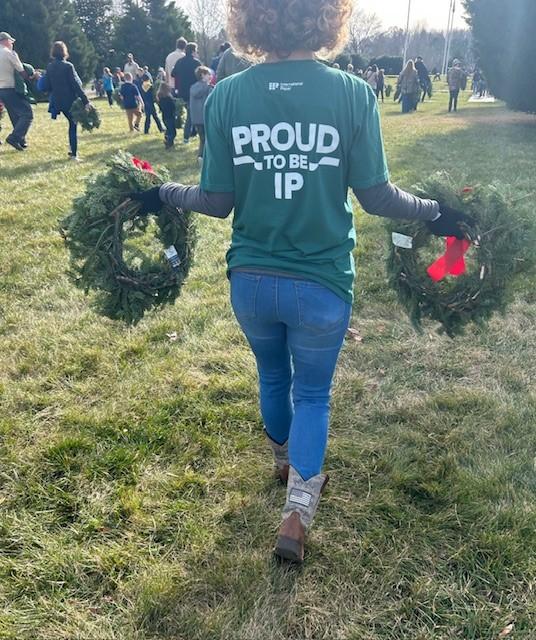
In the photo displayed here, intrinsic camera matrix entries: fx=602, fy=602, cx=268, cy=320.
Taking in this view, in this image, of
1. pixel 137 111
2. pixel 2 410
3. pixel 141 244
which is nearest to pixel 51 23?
pixel 137 111

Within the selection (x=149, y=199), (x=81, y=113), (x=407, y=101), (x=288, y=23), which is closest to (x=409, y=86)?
(x=407, y=101)

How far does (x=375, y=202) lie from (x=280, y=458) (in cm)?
137

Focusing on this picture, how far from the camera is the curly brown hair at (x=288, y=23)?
1.97m

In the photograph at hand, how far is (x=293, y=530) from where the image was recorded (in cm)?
240

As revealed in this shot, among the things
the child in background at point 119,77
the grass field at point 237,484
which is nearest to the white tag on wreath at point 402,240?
the grass field at point 237,484

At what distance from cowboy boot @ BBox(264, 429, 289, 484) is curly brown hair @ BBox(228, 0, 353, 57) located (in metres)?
1.67

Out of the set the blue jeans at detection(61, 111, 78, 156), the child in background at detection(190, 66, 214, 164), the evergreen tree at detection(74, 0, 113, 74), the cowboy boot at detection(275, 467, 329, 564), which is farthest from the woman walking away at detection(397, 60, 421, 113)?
the evergreen tree at detection(74, 0, 113, 74)

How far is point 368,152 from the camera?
2.04 metres

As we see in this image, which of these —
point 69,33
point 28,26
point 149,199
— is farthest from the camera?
point 69,33

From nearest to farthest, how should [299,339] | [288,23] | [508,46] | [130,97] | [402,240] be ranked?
1. [288,23]
2. [299,339]
3. [402,240]
4. [130,97]
5. [508,46]

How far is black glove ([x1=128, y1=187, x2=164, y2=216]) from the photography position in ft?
8.87

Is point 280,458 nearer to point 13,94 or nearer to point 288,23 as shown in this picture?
point 288,23

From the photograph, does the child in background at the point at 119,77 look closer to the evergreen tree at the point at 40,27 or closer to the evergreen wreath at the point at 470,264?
the evergreen tree at the point at 40,27

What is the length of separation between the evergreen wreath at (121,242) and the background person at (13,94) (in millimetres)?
9428
